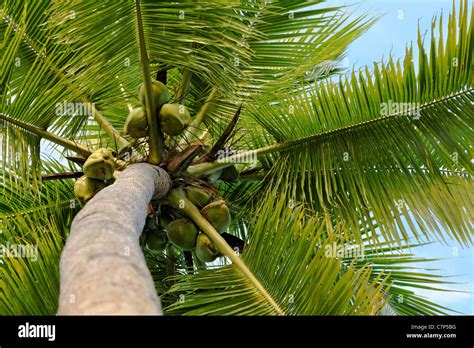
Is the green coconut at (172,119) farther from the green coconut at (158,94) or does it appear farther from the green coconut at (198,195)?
the green coconut at (198,195)

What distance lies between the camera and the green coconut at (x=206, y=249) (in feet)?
11.7

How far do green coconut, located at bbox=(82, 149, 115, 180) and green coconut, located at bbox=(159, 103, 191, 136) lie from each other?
1.38 ft

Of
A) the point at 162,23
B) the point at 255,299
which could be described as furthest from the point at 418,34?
the point at 255,299

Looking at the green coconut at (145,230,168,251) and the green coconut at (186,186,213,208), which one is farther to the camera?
the green coconut at (145,230,168,251)

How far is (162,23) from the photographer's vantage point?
11.0ft

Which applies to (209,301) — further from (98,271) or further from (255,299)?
(98,271)

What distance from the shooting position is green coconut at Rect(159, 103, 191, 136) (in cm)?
350

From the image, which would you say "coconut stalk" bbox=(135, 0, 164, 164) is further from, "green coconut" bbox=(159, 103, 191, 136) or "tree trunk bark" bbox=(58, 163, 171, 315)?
"tree trunk bark" bbox=(58, 163, 171, 315)

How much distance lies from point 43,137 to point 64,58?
1.78 ft

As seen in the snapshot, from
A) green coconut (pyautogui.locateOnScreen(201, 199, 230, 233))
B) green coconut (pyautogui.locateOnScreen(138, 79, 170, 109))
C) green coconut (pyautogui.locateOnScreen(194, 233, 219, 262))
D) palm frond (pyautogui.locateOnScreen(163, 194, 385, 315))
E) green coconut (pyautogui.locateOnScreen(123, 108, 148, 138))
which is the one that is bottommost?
palm frond (pyautogui.locateOnScreen(163, 194, 385, 315))

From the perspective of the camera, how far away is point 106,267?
1.43 metres

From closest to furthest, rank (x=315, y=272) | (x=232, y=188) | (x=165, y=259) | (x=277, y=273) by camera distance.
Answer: (x=315, y=272), (x=277, y=273), (x=165, y=259), (x=232, y=188)

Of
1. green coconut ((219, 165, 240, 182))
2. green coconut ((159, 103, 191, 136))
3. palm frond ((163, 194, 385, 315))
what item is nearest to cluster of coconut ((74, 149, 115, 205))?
green coconut ((159, 103, 191, 136))

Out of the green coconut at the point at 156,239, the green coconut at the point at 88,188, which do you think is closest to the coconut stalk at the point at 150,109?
the green coconut at the point at 88,188
